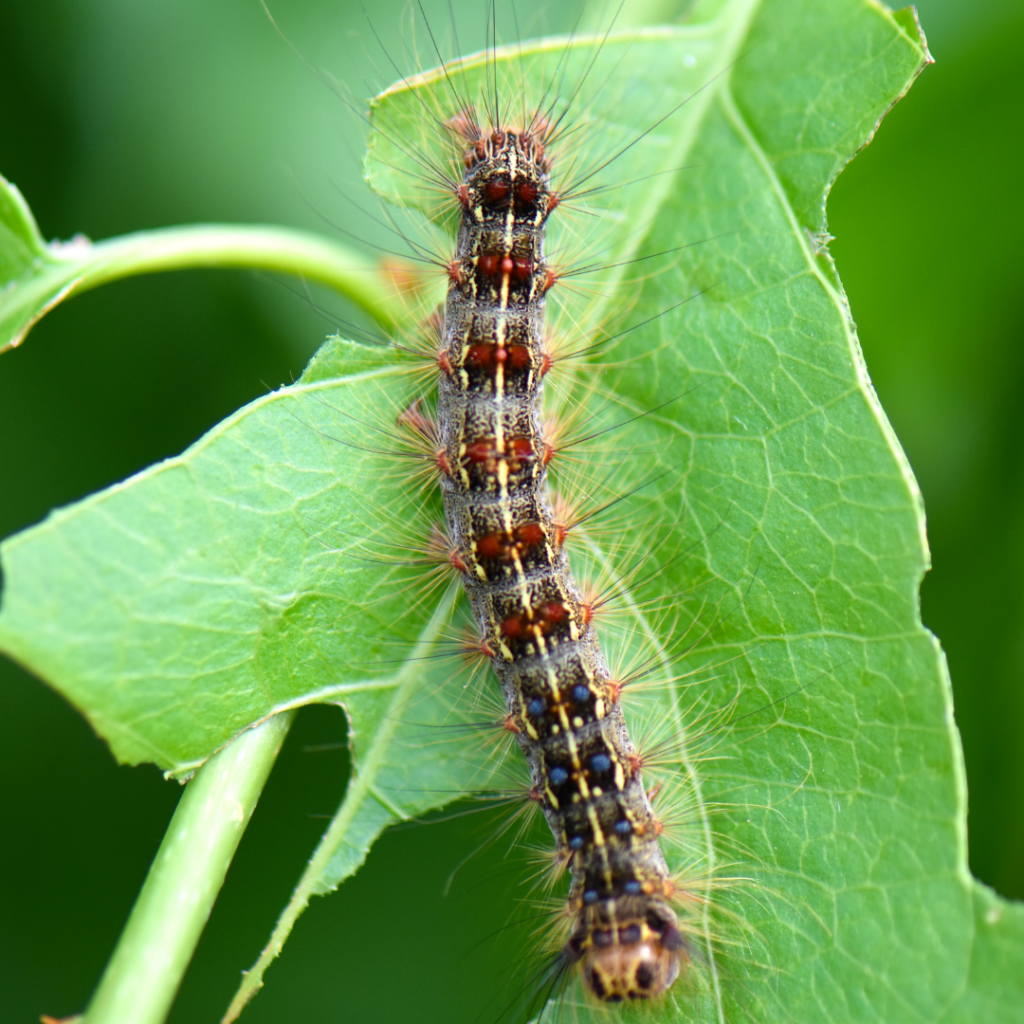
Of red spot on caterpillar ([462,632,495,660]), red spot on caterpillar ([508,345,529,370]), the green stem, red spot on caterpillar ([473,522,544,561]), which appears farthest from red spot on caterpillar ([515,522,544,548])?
the green stem

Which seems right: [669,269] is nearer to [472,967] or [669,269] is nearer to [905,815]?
[905,815]

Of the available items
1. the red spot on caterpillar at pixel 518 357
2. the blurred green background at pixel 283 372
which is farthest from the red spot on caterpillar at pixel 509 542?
the blurred green background at pixel 283 372

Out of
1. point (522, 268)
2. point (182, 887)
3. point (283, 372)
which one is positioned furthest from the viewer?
point (283, 372)

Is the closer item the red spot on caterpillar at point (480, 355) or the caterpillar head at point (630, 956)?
the caterpillar head at point (630, 956)

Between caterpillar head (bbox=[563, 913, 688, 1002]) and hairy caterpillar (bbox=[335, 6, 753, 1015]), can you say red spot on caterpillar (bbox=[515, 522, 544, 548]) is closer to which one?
hairy caterpillar (bbox=[335, 6, 753, 1015])

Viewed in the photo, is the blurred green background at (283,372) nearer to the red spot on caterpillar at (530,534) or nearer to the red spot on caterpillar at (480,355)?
the red spot on caterpillar at (480,355)

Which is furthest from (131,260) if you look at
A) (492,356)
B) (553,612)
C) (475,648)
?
(553,612)

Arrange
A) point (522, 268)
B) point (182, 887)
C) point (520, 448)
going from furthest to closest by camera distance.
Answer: point (522, 268)
point (520, 448)
point (182, 887)

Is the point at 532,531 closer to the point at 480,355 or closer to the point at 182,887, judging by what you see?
the point at 480,355
